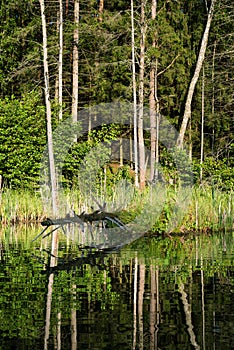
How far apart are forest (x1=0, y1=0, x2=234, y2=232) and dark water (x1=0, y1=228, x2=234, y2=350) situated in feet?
18.9

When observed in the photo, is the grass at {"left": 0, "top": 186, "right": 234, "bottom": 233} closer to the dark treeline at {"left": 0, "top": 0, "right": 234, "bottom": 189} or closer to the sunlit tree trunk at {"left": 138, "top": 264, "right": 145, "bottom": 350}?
the sunlit tree trunk at {"left": 138, "top": 264, "right": 145, "bottom": 350}

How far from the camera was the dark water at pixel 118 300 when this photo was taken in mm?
4195

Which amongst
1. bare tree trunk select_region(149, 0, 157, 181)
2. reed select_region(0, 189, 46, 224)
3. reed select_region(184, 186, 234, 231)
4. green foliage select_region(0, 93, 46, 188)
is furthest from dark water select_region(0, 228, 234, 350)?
bare tree trunk select_region(149, 0, 157, 181)

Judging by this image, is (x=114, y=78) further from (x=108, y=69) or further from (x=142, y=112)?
(x=142, y=112)

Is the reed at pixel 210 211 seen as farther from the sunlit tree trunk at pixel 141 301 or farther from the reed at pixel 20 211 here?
the sunlit tree trunk at pixel 141 301

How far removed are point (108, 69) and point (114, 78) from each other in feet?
2.82

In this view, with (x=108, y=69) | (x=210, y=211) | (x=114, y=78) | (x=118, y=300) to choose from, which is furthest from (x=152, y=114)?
(x=118, y=300)

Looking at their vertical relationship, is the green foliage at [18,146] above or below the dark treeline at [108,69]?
below

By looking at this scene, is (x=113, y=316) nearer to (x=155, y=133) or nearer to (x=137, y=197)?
(x=137, y=197)

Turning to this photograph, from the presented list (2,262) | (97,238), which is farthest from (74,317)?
(97,238)

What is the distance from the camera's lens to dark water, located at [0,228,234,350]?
420 cm

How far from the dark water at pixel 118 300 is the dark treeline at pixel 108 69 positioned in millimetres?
10703

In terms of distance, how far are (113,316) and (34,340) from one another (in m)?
0.81

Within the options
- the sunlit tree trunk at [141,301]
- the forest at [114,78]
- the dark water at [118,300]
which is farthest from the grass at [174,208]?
the sunlit tree trunk at [141,301]
